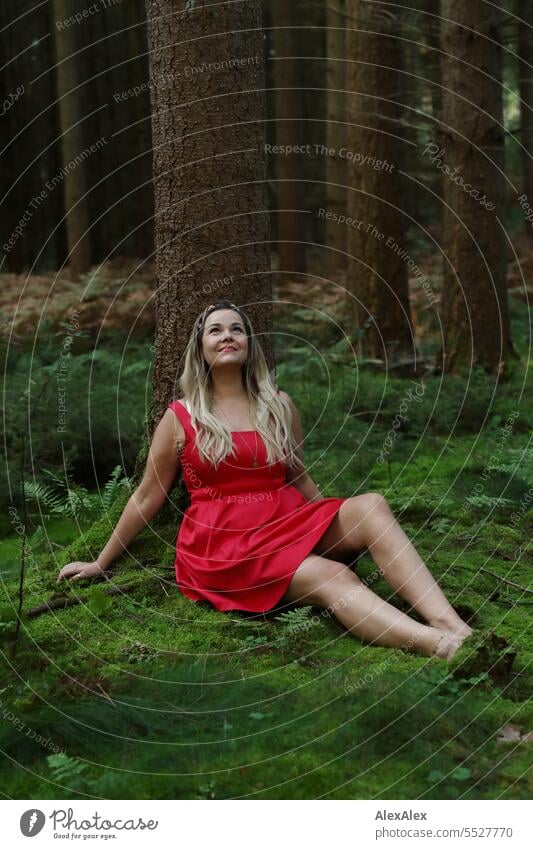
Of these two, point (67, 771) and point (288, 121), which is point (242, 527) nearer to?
point (67, 771)

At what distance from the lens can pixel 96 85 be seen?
23.0 metres

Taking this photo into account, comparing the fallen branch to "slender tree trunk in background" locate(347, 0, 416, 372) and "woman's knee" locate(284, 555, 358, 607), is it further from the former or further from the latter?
"slender tree trunk in background" locate(347, 0, 416, 372)

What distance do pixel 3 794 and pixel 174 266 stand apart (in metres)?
2.77

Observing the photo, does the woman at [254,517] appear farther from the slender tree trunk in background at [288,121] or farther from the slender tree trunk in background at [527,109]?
the slender tree trunk in background at [288,121]

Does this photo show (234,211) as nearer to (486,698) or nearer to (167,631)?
(167,631)

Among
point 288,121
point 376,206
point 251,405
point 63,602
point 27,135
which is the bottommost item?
point 63,602

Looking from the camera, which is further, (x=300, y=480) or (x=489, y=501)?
(x=489, y=501)

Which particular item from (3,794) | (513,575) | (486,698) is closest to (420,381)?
(513,575)

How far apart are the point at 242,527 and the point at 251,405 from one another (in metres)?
0.65

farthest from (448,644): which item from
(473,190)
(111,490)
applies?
(473,190)

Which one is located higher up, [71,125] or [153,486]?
[71,125]

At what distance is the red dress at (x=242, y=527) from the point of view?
171 inches

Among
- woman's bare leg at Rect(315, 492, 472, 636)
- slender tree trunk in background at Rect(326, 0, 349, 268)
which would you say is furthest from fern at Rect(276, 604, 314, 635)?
slender tree trunk in background at Rect(326, 0, 349, 268)
